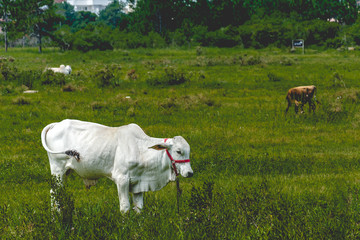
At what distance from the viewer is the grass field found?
17.4 ft

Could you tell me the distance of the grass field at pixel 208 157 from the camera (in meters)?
5.30

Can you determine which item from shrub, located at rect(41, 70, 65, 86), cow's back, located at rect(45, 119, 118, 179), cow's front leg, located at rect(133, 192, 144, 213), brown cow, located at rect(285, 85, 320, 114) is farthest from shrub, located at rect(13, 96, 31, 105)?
cow's front leg, located at rect(133, 192, 144, 213)

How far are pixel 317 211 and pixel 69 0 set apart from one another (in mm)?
206036

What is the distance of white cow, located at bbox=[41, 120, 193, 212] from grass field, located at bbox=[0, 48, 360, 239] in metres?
0.36

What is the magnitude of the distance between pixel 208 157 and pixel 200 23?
237 ft

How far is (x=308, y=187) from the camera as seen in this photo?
800 cm

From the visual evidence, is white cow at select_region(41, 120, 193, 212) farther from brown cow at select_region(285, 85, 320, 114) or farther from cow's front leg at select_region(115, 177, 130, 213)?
brown cow at select_region(285, 85, 320, 114)

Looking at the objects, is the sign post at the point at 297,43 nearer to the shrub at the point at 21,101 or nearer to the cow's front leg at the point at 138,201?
the shrub at the point at 21,101

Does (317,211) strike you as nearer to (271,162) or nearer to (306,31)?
(271,162)

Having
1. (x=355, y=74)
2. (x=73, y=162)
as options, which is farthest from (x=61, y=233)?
(x=355, y=74)

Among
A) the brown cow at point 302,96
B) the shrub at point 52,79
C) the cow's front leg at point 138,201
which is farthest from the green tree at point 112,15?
the cow's front leg at point 138,201

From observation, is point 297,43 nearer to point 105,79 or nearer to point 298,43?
point 298,43

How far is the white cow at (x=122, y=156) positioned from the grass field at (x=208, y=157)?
14.2 inches

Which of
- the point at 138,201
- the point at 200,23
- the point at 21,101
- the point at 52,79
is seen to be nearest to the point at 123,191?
the point at 138,201
